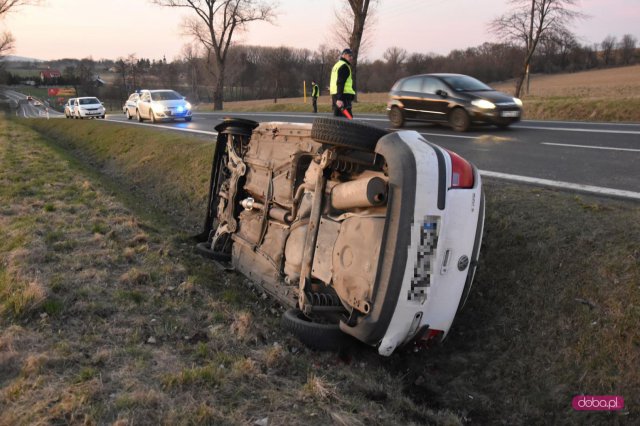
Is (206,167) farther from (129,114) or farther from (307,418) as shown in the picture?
(129,114)

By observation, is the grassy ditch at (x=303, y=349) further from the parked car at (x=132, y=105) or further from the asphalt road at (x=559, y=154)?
the parked car at (x=132, y=105)

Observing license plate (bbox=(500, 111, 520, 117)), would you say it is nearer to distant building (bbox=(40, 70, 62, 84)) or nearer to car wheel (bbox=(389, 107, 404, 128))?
car wheel (bbox=(389, 107, 404, 128))

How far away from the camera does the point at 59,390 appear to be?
2.43m

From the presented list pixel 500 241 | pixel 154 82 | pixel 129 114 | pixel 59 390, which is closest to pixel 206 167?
pixel 500 241

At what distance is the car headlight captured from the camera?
33.6 ft

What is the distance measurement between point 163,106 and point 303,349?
17544 millimetres

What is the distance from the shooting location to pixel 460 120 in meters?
10.5

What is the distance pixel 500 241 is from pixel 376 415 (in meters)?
2.12

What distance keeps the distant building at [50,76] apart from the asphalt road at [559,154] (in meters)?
105

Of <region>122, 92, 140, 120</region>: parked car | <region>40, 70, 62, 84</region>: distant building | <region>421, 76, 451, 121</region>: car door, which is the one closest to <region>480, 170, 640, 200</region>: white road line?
<region>421, 76, 451, 121</region>: car door

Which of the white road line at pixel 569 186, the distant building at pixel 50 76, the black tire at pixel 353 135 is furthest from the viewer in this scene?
the distant building at pixel 50 76

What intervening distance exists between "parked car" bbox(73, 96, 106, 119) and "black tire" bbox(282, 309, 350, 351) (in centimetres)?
2923

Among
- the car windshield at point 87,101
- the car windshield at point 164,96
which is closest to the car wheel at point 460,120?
the car windshield at point 164,96

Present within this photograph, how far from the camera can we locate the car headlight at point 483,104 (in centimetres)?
1025
